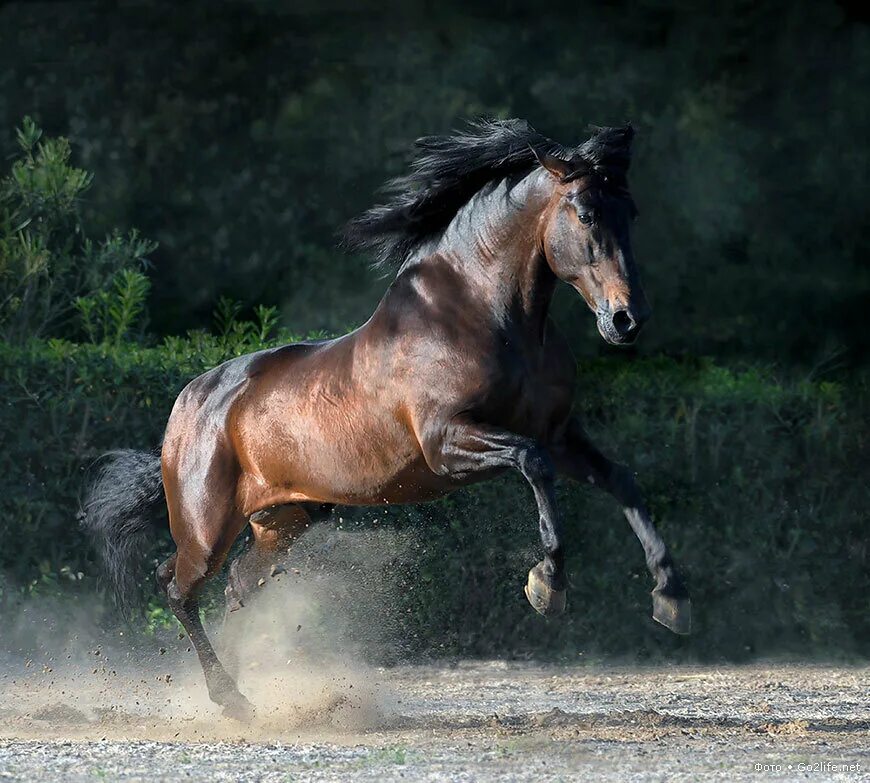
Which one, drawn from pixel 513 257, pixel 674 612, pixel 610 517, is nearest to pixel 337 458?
pixel 513 257

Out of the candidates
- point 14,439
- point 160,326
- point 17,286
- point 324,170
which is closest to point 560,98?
point 324,170

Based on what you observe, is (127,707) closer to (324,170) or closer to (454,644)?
(454,644)

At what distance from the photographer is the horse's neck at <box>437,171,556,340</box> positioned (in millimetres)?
5980

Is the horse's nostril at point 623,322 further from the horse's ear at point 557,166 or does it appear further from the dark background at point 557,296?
the dark background at point 557,296

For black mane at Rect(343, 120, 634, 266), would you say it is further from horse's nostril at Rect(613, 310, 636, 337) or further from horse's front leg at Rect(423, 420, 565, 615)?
horse's front leg at Rect(423, 420, 565, 615)

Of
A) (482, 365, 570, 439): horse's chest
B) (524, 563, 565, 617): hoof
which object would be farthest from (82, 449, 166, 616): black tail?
(524, 563, 565, 617): hoof

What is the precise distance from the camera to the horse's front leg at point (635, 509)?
5.61 metres

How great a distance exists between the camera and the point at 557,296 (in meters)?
10.9

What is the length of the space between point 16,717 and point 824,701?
12.2ft

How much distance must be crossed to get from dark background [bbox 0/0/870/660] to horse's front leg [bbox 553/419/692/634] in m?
2.36

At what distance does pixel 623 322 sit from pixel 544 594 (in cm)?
102

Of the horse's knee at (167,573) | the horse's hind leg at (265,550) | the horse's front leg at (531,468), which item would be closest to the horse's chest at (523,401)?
the horse's front leg at (531,468)

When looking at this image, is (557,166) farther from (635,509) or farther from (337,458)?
(337,458)

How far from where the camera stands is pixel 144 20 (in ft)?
42.0
